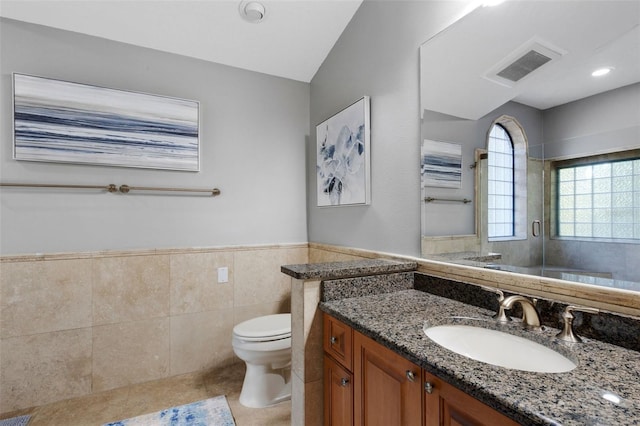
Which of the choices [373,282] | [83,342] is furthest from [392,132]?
[83,342]

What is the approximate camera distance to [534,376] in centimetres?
76

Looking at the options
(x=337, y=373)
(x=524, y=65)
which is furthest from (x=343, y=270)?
(x=524, y=65)

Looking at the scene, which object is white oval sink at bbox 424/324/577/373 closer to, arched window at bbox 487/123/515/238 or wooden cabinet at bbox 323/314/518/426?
wooden cabinet at bbox 323/314/518/426

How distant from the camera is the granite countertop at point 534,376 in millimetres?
622

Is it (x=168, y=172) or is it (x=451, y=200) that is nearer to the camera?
(x=451, y=200)

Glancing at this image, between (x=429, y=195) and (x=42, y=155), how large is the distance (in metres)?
2.35

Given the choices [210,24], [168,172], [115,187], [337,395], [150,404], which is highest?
[210,24]

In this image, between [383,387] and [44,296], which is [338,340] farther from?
[44,296]

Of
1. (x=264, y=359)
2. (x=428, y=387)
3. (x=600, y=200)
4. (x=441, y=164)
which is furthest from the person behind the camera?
(x=264, y=359)

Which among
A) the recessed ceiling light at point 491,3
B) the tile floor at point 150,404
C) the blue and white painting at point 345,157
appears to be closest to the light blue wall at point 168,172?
the blue and white painting at point 345,157

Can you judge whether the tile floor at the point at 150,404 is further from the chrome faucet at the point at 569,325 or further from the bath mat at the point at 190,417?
the chrome faucet at the point at 569,325

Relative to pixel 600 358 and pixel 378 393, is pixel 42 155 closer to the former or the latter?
pixel 378 393

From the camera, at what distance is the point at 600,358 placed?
85 centimetres

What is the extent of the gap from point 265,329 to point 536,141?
5.89 ft
